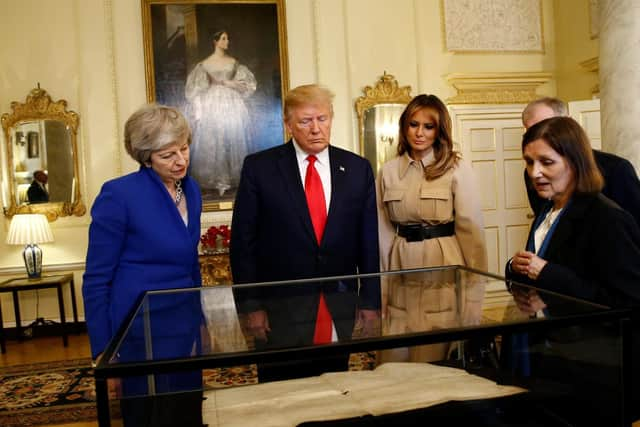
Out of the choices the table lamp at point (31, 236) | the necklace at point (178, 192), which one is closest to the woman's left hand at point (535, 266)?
the necklace at point (178, 192)

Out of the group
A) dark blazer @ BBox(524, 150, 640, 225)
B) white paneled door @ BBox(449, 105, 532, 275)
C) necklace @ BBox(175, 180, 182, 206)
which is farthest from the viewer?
white paneled door @ BBox(449, 105, 532, 275)

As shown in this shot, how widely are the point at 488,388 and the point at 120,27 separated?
698 centimetres

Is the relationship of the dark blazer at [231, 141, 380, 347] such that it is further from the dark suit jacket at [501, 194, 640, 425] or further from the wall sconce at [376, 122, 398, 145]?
the wall sconce at [376, 122, 398, 145]

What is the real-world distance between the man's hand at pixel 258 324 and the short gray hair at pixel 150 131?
954 mm

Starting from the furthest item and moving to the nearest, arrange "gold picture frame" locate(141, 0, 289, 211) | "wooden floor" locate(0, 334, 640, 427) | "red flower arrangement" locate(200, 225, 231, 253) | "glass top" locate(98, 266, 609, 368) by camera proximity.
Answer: "gold picture frame" locate(141, 0, 289, 211) → "red flower arrangement" locate(200, 225, 231, 253) → "wooden floor" locate(0, 334, 640, 427) → "glass top" locate(98, 266, 609, 368)

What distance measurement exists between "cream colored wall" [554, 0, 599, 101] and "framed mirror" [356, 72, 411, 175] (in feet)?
7.94

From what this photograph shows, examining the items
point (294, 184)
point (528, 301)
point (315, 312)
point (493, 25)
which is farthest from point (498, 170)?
point (315, 312)

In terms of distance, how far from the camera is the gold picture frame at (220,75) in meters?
7.25

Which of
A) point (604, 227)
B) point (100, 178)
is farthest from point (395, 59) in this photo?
point (604, 227)

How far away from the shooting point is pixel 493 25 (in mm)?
8031

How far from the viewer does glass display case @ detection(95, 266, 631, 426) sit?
1260 mm

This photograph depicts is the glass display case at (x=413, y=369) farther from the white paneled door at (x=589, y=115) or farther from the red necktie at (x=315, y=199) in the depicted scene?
the white paneled door at (x=589, y=115)

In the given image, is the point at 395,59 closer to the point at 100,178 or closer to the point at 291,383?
the point at 100,178

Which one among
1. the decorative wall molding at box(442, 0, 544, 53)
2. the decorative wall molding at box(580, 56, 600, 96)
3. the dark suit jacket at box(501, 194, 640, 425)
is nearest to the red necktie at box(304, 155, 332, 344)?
the dark suit jacket at box(501, 194, 640, 425)
